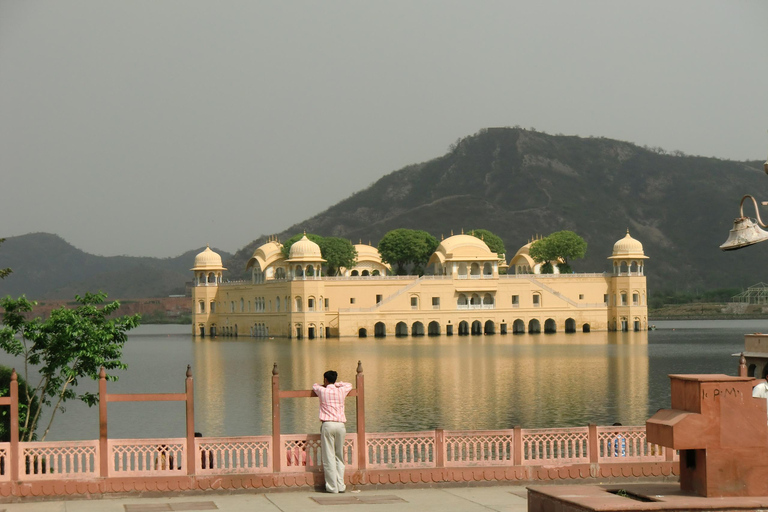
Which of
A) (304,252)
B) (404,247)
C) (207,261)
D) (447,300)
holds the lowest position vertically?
(447,300)

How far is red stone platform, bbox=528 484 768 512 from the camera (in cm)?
698

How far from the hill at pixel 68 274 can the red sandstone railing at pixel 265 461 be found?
437 ft

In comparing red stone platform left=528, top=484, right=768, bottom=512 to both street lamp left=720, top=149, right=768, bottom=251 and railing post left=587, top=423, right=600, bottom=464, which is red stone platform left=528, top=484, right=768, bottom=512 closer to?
street lamp left=720, top=149, right=768, bottom=251

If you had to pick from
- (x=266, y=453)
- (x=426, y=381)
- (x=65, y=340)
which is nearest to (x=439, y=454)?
(x=266, y=453)

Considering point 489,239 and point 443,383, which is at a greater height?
point 489,239

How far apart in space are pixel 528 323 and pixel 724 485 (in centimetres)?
5122

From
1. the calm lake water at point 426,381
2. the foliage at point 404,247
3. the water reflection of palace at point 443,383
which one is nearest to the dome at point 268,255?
the foliage at point 404,247

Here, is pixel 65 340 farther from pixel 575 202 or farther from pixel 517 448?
pixel 575 202

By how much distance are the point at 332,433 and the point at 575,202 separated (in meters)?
111

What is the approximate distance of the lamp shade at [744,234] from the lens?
29.4 ft

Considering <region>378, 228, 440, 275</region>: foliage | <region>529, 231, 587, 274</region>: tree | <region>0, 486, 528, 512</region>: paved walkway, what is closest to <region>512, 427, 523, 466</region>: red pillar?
<region>0, 486, 528, 512</region>: paved walkway

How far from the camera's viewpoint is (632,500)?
712 cm

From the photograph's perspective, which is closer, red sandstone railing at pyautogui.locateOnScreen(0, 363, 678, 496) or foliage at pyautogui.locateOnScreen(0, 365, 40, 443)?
red sandstone railing at pyautogui.locateOnScreen(0, 363, 678, 496)

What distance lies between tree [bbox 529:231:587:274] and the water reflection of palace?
724 inches
